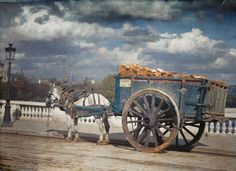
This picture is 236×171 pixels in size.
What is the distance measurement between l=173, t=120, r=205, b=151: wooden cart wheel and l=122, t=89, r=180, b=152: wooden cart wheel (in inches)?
3.7

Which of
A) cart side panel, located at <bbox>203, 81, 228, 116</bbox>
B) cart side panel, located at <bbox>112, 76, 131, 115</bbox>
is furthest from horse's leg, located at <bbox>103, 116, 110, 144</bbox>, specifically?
cart side panel, located at <bbox>203, 81, 228, 116</bbox>

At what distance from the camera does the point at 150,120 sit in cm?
373

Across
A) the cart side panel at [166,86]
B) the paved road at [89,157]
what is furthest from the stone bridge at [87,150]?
the cart side panel at [166,86]

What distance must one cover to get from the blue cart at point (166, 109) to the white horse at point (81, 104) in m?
0.18

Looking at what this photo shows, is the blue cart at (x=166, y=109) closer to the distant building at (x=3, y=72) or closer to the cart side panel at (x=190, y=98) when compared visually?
the cart side panel at (x=190, y=98)

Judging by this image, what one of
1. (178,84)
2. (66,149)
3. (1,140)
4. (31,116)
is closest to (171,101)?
(178,84)

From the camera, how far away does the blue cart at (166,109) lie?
360 cm

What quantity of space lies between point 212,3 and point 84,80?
4.63 ft

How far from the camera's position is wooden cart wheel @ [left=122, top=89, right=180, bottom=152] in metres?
3.68

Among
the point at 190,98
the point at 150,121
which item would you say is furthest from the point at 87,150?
the point at 190,98

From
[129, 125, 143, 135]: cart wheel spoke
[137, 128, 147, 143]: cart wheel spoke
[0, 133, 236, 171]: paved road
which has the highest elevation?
[129, 125, 143, 135]: cart wheel spoke

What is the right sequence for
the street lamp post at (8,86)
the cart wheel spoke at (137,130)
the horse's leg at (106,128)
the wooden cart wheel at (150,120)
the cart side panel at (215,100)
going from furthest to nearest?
1. the street lamp post at (8,86)
2. the horse's leg at (106,128)
3. the cart wheel spoke at (137,130)
4. the wooden cart wheel at (150,120)
5. the cart side panel at (215,100)

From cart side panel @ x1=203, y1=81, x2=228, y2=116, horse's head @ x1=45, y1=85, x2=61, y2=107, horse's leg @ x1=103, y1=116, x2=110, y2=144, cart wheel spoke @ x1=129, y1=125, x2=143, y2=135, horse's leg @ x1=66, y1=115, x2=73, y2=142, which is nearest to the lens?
cart side panel @ x1=203, y1=81, x2=228, y2=116

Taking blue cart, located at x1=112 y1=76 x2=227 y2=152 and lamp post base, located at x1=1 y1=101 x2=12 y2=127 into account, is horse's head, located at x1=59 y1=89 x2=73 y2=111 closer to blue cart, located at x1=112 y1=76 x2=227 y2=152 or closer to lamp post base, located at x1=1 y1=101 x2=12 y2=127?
blue cart, located at x1=112 y1=76 x2=227 y2=152
